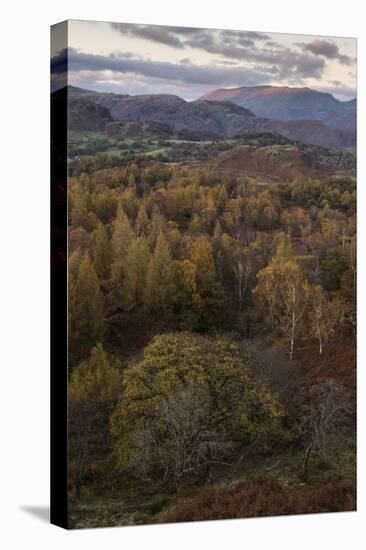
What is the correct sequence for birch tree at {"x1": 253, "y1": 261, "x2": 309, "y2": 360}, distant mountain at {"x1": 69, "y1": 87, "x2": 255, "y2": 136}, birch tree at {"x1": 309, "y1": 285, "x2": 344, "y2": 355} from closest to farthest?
distant mountain at {"x1": 69, "y1": 87, "x2": 255, "y2": 136} < birch tree at {"x1": 253, "y1": 261, "x2": 309, "y2": 360} < birch tree at {"x1": 309, "y1": 285, "x2": 344, "y2": 355}

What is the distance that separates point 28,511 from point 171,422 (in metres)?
2.31

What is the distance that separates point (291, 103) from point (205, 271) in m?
2.83

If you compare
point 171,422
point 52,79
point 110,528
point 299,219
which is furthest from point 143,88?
point 110,528

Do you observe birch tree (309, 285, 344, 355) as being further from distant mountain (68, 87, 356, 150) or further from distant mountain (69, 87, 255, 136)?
distant mountain (69, 87, 255, 136)

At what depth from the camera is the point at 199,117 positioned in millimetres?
18844

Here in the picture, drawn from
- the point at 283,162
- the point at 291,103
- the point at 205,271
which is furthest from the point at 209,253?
the point at 291,103

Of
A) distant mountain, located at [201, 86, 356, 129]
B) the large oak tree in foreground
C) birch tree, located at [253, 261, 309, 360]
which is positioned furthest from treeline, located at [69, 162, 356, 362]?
distant mountain, located at [201, 86, 356, 129]

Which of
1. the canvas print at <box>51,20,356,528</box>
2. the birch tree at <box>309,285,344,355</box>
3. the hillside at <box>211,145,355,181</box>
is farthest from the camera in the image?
the birch tree at <box>309,285,344,355</box>

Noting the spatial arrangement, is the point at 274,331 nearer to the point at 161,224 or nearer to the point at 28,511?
the point at 161,224

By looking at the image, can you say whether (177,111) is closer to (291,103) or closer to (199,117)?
(199,117)

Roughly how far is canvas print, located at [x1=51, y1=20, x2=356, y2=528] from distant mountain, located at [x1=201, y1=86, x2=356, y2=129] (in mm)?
27

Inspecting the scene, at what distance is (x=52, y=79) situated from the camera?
17.8 metres

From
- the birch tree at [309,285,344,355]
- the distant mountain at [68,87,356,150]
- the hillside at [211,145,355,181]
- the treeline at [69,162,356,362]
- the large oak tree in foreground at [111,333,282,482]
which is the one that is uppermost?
the distant mountain at [68,87,356,150]

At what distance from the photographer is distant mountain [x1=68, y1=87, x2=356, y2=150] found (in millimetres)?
17859
